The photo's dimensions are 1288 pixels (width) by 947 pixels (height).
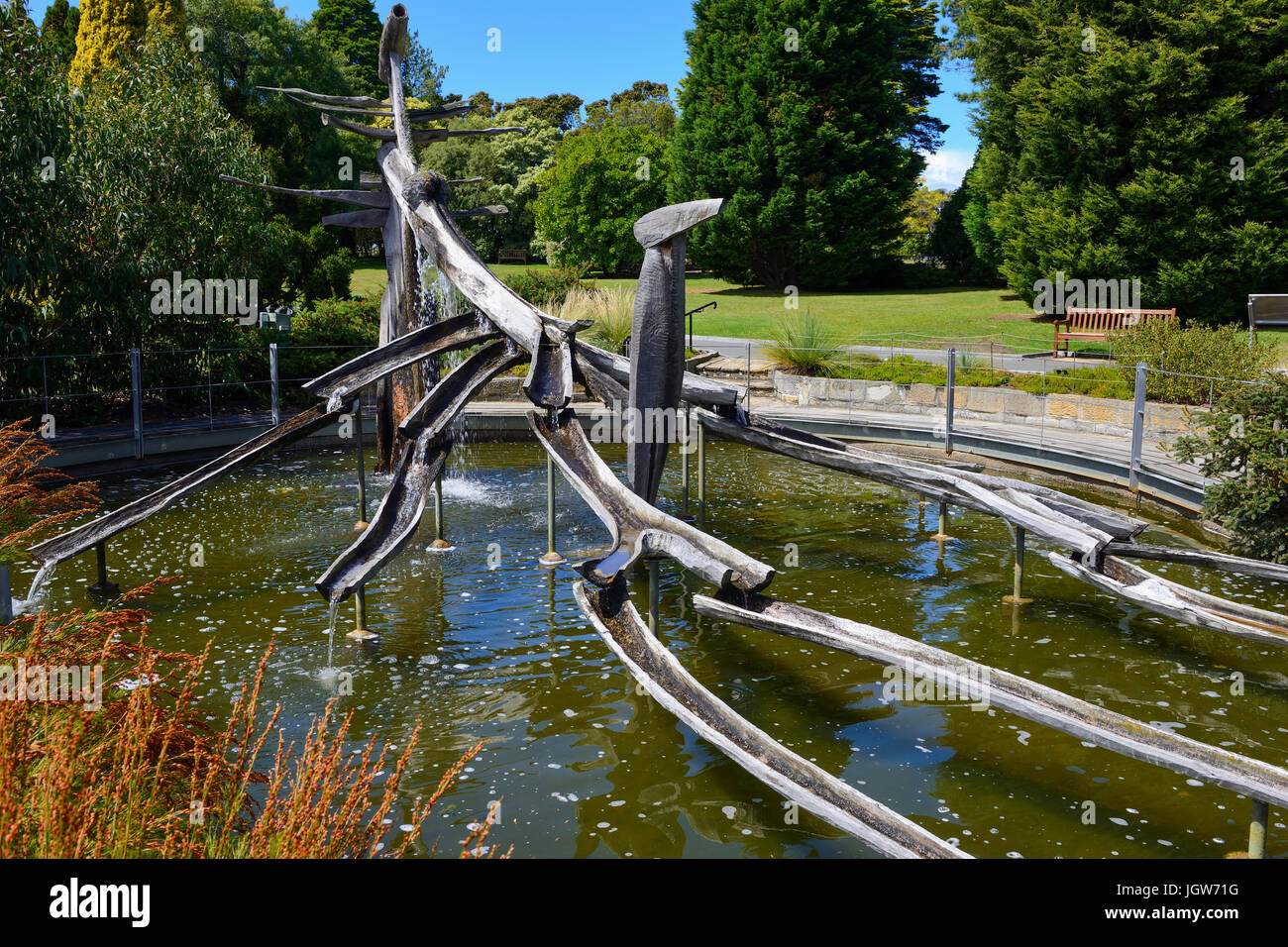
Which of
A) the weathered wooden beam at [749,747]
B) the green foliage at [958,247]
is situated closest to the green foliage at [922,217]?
the green foliage at [958,247]

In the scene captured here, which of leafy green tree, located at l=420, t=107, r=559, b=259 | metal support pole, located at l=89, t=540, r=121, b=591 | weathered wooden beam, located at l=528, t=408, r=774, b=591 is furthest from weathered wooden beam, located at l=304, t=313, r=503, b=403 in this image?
leafy green tree, located at l=420, t=107, r=559, b=259

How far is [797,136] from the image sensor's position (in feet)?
119

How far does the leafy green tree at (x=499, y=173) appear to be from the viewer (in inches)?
2020

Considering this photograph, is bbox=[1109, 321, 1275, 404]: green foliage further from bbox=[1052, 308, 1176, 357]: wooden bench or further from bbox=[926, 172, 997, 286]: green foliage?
bbox=[926, 172, 997, 286]: green foliage

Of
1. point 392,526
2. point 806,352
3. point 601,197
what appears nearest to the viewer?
point 392,526

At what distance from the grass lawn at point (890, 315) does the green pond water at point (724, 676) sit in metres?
14.9

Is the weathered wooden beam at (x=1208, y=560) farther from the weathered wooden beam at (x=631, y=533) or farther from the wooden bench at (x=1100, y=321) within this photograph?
the wooden bench at (x=1100, y=321)

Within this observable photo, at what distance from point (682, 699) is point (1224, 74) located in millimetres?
27458

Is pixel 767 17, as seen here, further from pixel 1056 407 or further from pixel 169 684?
pixel 169 684

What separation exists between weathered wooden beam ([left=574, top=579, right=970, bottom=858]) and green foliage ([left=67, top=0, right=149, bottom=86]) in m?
32.3

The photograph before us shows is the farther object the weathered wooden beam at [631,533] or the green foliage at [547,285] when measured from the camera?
the green foliage at [547,285]

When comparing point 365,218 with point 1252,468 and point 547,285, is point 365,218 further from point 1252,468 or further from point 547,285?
point 547,285

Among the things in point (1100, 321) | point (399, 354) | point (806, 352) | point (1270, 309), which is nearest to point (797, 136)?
point (1100, 321)

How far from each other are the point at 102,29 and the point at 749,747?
34935 millimetres
